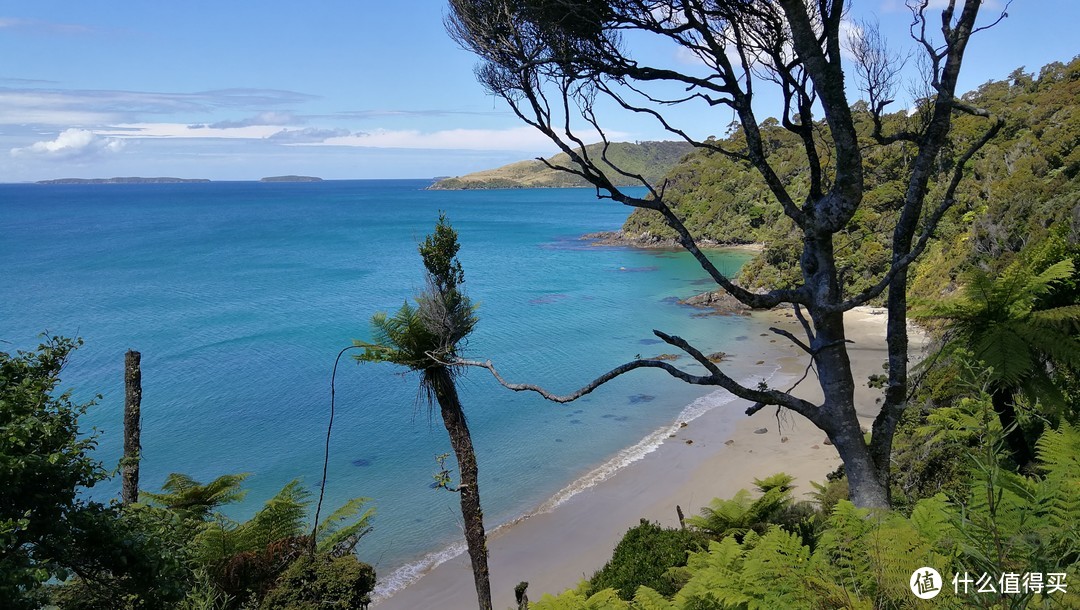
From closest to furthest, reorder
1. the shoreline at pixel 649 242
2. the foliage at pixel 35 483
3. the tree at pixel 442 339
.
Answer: the foliage at pixel 35 483
the tree at pixel 442 339
the shoreline at pixel 649 242

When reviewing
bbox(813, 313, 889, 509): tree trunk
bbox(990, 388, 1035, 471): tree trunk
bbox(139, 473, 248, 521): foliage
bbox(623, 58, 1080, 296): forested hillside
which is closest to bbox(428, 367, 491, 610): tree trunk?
bbox(139, 473, 248, 521): foliage

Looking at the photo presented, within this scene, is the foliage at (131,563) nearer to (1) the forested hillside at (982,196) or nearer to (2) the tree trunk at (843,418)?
(2) the tree trunk at (843,418)

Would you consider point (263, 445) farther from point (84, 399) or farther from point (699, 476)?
point (699, 476)

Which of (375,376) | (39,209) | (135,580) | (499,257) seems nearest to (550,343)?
(375,376)

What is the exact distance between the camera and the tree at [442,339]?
8742mm

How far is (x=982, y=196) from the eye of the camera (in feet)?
94.4

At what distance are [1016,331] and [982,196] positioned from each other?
90.3ft

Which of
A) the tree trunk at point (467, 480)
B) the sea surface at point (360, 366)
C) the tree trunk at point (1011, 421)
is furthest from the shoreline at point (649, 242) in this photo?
the tree trunk at point (1011, 421)

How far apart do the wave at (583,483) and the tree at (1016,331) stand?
10.7m

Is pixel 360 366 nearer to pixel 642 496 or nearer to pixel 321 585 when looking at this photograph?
pixel 642 496

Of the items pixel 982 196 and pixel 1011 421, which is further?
pixel 982 196

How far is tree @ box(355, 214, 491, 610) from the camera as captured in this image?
8742mm

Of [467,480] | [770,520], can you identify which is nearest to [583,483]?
[770,520]

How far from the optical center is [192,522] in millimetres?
9938
